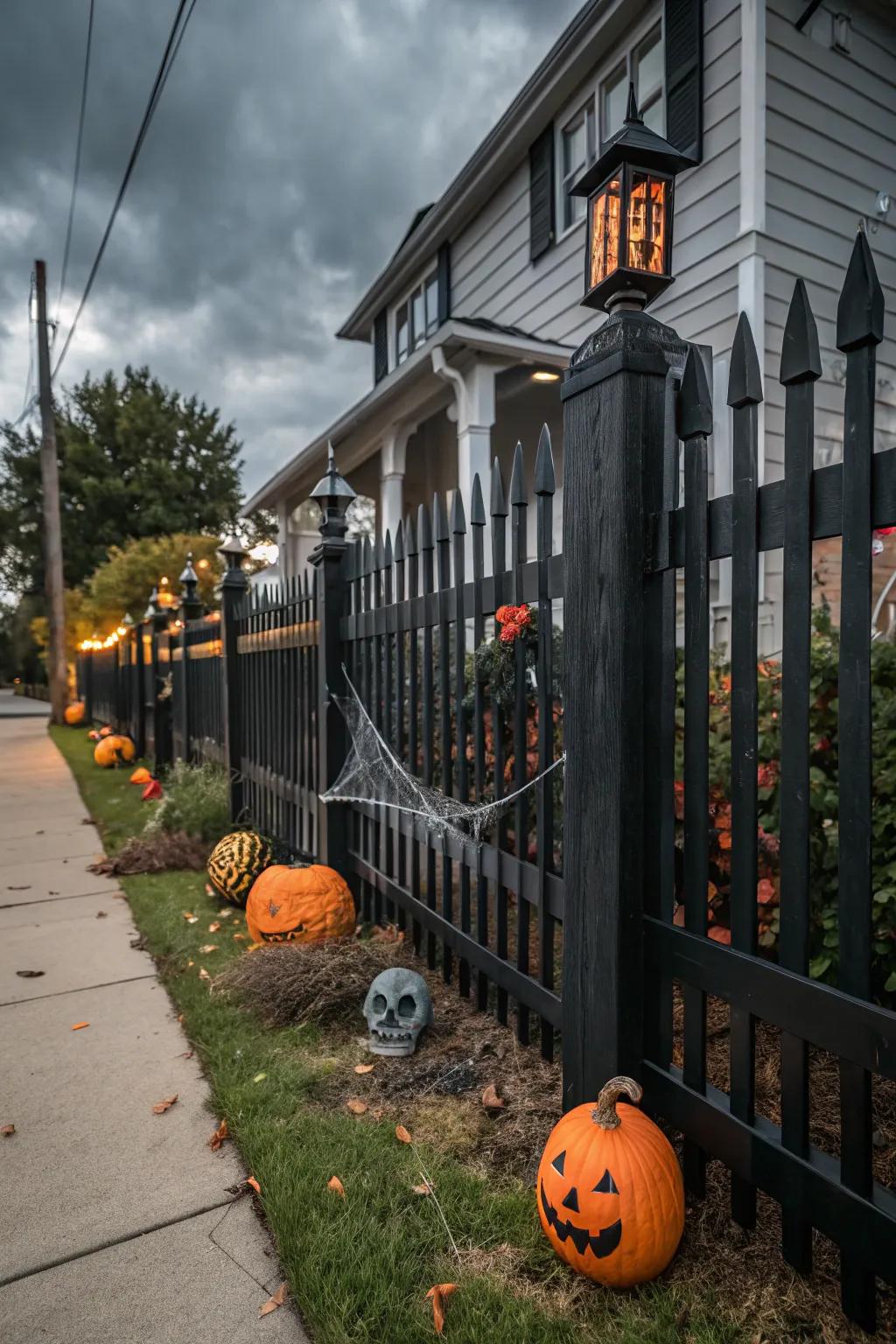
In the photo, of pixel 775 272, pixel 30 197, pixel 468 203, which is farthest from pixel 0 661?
pixel 775 272

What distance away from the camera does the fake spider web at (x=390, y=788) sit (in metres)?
2.47

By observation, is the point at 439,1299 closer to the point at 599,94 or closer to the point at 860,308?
the point at 860,308

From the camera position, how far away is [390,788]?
3227mm

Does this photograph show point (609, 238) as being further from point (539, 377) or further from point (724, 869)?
point (539, 377)

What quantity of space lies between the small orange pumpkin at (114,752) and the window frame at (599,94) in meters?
7.63

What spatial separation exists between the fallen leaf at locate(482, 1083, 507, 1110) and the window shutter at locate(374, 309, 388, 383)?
1036cm

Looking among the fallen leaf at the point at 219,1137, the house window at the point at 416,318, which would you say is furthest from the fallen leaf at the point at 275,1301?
the house window at the point at 416,318

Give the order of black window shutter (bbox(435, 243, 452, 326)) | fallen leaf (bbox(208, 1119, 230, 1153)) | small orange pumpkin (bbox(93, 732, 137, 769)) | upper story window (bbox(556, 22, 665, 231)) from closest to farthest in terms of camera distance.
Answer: fallen leaf (bbox(208, 1119, 230, 1153))
upper story window (bbox(556, 22, 665, 231))
black window shutter (bbox(435, 243, 452, 326))
small orange pumpkin (bbox(93, 732, 137, 769))

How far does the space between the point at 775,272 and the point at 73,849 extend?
6.58 metres

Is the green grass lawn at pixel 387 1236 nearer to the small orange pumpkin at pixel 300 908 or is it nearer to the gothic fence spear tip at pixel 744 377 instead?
the small orange pumpkin at pixel 300 908

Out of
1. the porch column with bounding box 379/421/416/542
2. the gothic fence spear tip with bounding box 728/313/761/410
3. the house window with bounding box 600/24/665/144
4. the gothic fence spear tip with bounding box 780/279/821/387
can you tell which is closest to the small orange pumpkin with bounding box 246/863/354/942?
the gothic fence spear tip with bounding box 728/313/761/410

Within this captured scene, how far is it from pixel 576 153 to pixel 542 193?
44 cm

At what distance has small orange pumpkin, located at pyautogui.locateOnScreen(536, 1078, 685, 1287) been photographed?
1.48m

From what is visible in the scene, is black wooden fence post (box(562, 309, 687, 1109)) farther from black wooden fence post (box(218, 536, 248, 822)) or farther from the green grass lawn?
black wooden fence post (box(218, 536, 248, 822))
